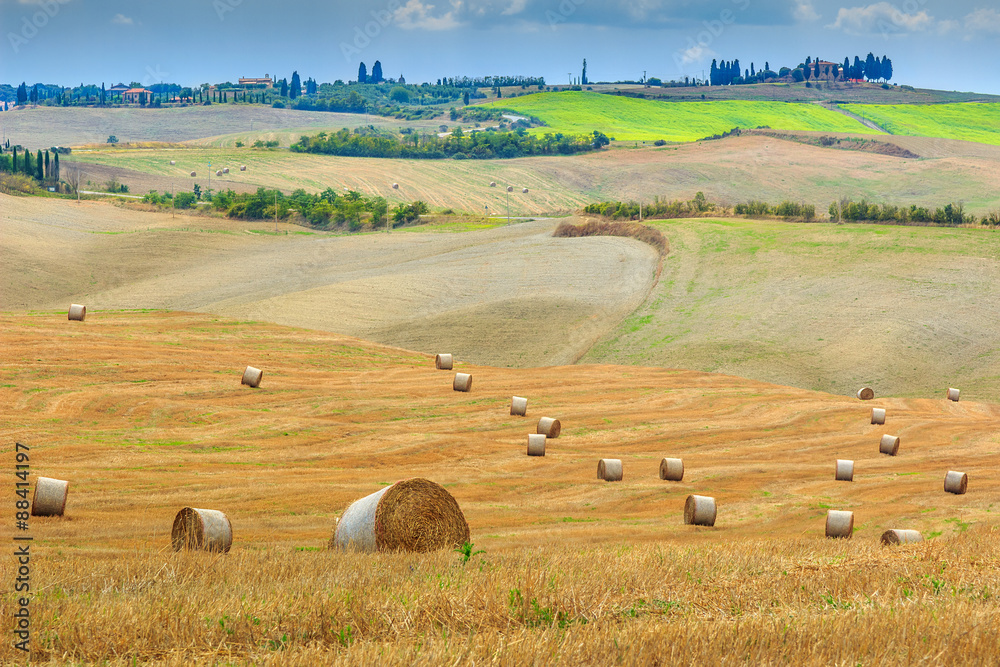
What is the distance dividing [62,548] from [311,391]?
725 inches

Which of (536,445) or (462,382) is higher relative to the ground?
(462,382)

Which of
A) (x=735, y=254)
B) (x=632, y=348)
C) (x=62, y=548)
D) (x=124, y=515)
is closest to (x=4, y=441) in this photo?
(x=124, y=515)

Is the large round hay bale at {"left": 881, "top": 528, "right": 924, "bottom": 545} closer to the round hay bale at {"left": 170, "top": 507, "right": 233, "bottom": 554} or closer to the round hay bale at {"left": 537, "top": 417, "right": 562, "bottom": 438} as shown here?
the round hay bale at {"left": 170, "top": 507, "right": 233, "bottom": 554}

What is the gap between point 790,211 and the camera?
3083 inches

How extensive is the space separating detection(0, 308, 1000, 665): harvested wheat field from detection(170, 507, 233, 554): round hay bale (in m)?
0.55

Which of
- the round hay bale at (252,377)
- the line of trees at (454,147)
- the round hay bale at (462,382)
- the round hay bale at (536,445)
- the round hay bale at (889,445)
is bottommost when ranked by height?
the round hay bale at (889,445)

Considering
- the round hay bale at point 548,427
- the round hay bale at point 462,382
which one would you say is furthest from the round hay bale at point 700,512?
the round hay bale at point 462,382

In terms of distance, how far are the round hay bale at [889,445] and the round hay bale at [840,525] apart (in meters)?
11.4

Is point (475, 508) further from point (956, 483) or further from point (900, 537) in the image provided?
point (956, 483)

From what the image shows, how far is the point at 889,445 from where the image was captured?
30.4 meters

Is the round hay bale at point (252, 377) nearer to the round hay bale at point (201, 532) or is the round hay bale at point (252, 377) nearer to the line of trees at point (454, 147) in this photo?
the round hay bale at point (201, 532)

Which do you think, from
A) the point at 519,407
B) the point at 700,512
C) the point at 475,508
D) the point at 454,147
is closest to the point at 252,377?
the point at 519,407

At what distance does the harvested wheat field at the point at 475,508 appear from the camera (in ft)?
30.5

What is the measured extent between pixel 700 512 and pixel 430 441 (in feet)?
32.8
